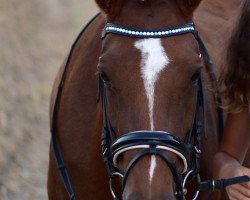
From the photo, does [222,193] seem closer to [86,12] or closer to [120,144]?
[120,144]

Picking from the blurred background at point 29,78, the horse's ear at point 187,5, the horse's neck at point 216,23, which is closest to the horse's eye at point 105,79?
the horse's ear at point 187,5

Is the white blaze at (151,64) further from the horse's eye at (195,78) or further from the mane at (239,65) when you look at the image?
the mane at (239,65)

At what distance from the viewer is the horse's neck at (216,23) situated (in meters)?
5.11

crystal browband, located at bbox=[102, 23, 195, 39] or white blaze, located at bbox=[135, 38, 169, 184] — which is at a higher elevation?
crystal browband, located at bbox=[102, 23, 195, 39]

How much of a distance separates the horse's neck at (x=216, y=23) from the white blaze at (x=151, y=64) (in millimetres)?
1148

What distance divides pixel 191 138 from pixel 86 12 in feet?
35.9

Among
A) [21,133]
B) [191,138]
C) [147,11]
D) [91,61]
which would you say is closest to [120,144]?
[191,138]

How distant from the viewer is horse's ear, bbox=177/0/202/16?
378 cm

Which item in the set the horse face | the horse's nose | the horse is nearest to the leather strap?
the horse

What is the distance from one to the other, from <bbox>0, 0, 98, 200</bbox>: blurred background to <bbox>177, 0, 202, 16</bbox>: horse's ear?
11.5 ft

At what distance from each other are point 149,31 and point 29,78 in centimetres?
654

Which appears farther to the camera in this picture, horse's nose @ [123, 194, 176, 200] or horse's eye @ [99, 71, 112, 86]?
horse's eye @ [99, 71, 112, 86]

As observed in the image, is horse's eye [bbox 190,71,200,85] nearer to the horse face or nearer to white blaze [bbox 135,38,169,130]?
the horse face

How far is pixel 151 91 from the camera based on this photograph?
3496 millimetres
